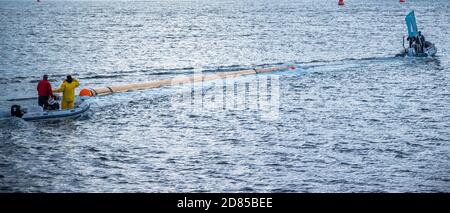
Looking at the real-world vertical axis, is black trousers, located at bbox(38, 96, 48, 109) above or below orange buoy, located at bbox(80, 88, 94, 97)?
below

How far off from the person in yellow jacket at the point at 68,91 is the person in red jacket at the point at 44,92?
558 millimetres

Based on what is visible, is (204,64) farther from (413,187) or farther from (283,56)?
(413,187)

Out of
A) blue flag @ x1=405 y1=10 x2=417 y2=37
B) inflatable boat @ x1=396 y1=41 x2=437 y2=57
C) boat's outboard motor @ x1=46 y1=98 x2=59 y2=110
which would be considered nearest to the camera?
boat's outboard motor @ x1=46 y1=98 x2=59 y2=110

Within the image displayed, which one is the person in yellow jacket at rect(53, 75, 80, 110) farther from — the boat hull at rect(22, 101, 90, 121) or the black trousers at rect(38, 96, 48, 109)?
the black trousers at rect(38, 96, 48, 109)

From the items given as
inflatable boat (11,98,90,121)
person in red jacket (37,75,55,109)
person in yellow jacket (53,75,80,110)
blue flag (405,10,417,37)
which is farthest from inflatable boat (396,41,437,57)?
person in red jacket (37,75,55,109)

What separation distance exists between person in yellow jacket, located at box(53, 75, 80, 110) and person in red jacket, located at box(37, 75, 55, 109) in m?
0.56

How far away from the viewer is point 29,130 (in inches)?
1271

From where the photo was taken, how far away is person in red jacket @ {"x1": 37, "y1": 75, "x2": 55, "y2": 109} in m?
32.8

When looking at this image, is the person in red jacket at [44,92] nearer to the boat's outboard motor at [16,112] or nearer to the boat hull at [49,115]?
the boat hull at [49,115]

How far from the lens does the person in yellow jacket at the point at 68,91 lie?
33.1m
